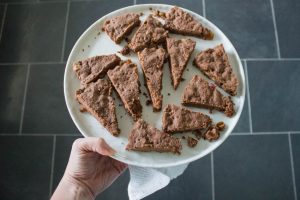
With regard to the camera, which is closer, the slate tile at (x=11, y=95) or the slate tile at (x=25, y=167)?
the slate tile at (x=25, y=167)

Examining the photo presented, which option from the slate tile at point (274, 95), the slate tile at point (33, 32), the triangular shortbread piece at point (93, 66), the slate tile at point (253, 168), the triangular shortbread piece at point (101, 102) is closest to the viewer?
the triangular shortbread piece at point (101, 102)

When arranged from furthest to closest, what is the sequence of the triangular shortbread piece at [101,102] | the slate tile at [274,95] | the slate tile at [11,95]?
the slate tile at [11,95], the slate tile at [274,95], the triangular shortbread piece at [101,102]

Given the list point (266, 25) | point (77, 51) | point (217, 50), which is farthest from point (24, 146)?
point (266, 25)

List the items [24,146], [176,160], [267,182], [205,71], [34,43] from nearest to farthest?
1. [176,160]
2. [205,71]
3. [267,182]
4. [24,146]
5. [34,43]

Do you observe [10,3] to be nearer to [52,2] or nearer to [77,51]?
[52,2]

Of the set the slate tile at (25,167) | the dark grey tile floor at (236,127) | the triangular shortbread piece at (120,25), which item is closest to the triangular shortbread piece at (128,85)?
the triangular shortbread piece at (120,25)

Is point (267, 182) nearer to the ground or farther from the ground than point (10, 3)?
nearer to the ground

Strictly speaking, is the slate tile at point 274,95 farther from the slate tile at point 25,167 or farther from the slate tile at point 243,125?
the slate tile at point 25,167
